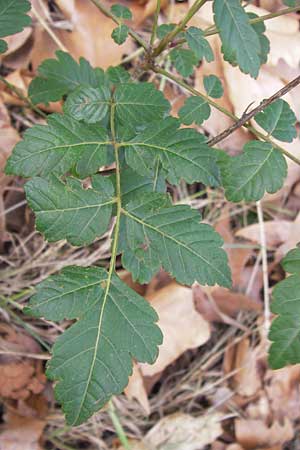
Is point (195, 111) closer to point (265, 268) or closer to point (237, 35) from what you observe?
point (237, 35)

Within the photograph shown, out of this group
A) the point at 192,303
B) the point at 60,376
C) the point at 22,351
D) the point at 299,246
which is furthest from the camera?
the point at 192,303

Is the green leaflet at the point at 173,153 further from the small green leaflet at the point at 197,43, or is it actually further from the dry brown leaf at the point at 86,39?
the dry brown leaf at the point at 86,39

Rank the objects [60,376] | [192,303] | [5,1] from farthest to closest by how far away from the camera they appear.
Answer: [192,303] < [5,1] < [60,376]

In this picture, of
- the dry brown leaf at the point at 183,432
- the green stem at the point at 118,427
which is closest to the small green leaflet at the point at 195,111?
the green stem at the point at 118,427

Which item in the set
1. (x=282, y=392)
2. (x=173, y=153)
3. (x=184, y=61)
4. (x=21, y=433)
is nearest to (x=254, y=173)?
(x=173, y=153)

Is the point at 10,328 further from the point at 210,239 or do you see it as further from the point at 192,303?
the point at 210,239

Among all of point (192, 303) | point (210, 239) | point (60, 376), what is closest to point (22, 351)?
point (192, 303)

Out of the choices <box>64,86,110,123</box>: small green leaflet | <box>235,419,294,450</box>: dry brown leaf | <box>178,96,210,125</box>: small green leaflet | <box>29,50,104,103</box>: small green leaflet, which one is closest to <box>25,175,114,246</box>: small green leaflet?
<box>64,86,110,123</box>: small green leaflet

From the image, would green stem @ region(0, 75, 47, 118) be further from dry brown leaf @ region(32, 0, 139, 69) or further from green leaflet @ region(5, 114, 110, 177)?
dry brown leaf @ region(32, 0, 139, 69)
